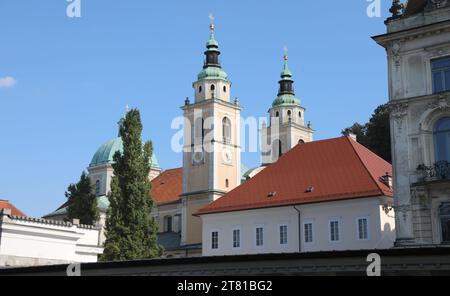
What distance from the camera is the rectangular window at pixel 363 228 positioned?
4281 centimetres

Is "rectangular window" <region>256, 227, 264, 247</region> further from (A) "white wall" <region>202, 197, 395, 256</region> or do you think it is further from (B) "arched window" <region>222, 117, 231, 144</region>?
(B) "arched window" <region>222, 117, 231, 144</region>

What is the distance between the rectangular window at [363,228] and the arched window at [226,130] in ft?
118

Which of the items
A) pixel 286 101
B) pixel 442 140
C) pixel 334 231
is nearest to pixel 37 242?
pixel 334 231

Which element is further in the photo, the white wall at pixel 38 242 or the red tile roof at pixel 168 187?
the red tile roof at pixel 168 187

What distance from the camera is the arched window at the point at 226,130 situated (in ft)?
256

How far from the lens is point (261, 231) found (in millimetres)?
47625

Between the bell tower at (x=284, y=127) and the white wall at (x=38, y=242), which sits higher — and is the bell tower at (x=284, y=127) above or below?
above

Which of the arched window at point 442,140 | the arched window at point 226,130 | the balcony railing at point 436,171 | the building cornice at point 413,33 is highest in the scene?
the arched window at point 226,130

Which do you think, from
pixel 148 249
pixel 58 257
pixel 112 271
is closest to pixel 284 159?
pixel 148 249

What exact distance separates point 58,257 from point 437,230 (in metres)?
23.1

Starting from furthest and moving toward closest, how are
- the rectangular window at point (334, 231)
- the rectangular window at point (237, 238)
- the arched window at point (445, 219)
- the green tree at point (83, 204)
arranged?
the green tree at point (83, 204) < the rectangular window at point (237, 238) < the rectangular window at point (334, 231) < the arched window at point (445, 219)

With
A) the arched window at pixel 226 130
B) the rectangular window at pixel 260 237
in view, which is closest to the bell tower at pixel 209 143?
the arched window at pixel 226 130

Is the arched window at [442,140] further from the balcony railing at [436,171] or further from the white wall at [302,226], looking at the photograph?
the white wall at [302,226]

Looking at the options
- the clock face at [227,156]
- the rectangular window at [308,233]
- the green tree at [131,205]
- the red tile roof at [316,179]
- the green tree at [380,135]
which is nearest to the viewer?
the red tile roof at [316,179]
